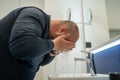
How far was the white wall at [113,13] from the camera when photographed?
1714 millimetres

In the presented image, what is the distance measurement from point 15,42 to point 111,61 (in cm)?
111

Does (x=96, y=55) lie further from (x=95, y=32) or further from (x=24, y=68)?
(x=24, y=68)

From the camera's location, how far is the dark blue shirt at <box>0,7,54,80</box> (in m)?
0.76

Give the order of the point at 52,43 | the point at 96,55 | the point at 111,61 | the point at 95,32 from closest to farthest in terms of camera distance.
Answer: the point at 52,43 < the point at 111,61 < the point at 96,55 < the point at 95,32

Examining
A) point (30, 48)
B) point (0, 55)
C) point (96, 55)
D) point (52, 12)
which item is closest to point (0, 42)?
point (0, 55)

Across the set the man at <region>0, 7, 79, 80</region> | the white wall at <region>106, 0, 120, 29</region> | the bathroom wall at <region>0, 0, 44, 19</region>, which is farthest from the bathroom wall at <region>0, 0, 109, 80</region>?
the man at <region>0, 7, 79, 80</region>

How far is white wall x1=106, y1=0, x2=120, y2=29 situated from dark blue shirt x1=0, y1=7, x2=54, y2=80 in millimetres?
996


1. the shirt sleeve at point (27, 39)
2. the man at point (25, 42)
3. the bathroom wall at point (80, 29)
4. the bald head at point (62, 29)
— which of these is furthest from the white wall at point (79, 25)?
the shirt sleeve at point (27, 39)

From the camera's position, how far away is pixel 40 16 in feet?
2.79

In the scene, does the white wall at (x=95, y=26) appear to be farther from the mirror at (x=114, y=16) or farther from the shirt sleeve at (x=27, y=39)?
the shirt sleeve at (x=27, y=39)

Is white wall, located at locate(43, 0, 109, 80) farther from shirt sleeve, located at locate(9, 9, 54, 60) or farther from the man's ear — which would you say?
shirt sleeve, located at locate(9, 9, 54, 60)

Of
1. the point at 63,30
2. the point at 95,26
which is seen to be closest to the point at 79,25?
the point at 95,26

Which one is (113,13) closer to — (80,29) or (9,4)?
(80,29)

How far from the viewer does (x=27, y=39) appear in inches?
29.9
